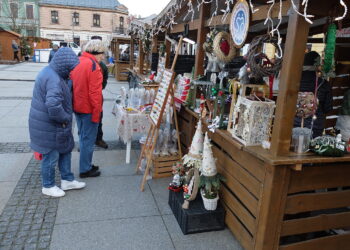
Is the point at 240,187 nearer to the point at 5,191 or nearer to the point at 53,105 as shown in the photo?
the point at 53,105

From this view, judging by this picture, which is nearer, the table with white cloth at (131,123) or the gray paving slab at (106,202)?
the gray paving slab at (106,202)

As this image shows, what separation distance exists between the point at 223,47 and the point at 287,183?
1714mm

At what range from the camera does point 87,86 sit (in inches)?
148

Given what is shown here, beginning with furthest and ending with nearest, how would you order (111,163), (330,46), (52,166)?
(111,163) < (52,166) < (330,46)

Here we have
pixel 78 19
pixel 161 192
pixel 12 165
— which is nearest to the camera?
pixel 161 192

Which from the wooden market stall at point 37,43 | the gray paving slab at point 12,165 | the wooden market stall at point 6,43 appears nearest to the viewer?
the gray paving slab at point 12,165

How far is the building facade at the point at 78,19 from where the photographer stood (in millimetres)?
43625

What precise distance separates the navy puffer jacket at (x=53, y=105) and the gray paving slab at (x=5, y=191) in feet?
2.50

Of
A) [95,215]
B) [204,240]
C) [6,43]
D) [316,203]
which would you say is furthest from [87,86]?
[6,43]

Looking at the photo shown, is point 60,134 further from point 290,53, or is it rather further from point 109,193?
point 290,53

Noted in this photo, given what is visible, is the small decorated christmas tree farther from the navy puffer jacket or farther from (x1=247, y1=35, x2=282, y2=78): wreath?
the navy puffer jacket

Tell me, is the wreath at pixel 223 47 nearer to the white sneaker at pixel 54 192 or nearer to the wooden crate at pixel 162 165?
the wooden crate at pixel 162 165

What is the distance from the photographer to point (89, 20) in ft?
147

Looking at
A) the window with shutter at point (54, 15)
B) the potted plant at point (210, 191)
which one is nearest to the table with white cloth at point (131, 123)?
the potted plant at point (210, 191)
